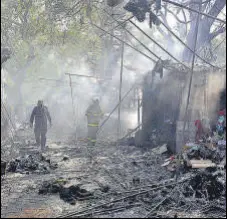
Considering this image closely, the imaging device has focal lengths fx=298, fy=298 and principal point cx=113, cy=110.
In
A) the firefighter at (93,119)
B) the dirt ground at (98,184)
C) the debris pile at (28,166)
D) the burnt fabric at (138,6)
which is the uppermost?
the burnt fabric at (138,6)

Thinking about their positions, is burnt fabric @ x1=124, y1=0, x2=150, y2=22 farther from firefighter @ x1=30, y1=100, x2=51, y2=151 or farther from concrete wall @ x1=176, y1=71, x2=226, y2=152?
firefighter @ x1=30, y1=100, x2=51, y2=151

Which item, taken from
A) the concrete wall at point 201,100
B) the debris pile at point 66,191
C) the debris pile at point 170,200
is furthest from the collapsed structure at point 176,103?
the debris pile at point 66,191

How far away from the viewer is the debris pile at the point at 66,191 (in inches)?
281

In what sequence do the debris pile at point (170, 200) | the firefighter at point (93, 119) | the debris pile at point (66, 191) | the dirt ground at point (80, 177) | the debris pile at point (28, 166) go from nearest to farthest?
1. the debris pile at point (170, 200)
2. the dirt ground at point (80, 177)
3. the debris pile at point (66, 191)
4. the debris pile at point (28, 166)
5. the firefighter at point (93, 119)

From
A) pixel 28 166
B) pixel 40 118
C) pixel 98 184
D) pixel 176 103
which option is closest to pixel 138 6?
pixel 98 184

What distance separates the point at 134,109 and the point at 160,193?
2216cm

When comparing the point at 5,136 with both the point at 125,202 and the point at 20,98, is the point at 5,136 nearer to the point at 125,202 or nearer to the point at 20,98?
the point at 125,202

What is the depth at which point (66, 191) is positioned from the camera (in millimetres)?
7410

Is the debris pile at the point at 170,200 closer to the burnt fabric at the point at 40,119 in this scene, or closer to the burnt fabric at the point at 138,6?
the burnt fabric at the point at 138,6

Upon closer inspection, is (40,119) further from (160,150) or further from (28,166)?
(160,150)

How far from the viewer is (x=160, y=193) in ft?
24.3

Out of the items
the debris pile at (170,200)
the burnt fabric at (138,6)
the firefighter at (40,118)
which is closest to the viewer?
the debris pile at (170,200)

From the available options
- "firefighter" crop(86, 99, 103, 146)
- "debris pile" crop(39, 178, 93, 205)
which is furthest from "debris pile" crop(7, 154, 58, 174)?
"firefighter" crop(86, 99, 103, 146)

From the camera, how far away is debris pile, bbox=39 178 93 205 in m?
7.14
